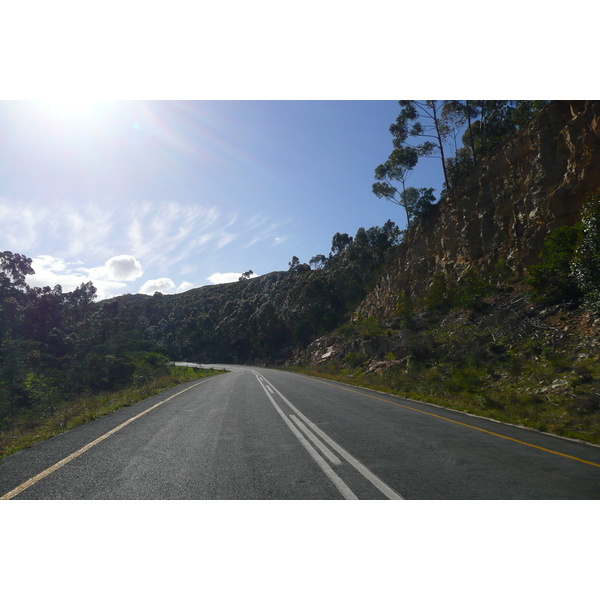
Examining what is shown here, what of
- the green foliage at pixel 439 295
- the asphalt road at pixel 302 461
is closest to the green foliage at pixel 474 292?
the green foliage at pixel 439 295

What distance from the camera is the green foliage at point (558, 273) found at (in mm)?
15203

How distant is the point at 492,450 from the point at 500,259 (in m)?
20.1

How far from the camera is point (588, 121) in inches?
682

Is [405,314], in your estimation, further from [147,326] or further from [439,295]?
[147,326]

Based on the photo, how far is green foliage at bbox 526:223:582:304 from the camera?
1520 cm

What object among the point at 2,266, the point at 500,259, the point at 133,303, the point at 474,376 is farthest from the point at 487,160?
the point at 133,303

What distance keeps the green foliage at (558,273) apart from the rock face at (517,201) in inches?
123

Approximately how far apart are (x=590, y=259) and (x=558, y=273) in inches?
109

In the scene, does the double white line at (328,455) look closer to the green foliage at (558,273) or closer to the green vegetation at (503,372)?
the green vegetation at (503,372)

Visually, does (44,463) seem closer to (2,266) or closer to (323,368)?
(323,368)

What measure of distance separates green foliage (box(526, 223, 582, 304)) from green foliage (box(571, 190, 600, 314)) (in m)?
1.13

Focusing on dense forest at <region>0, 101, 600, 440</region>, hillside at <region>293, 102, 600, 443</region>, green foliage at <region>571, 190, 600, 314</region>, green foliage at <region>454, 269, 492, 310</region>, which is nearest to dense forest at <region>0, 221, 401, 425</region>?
dense forest at <region>0, 101, 600, 440</region>

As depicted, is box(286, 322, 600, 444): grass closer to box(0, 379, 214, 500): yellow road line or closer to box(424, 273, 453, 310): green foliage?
box(424, 273, 453, 310): green foliage

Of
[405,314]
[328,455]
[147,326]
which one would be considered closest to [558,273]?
[405,314]
